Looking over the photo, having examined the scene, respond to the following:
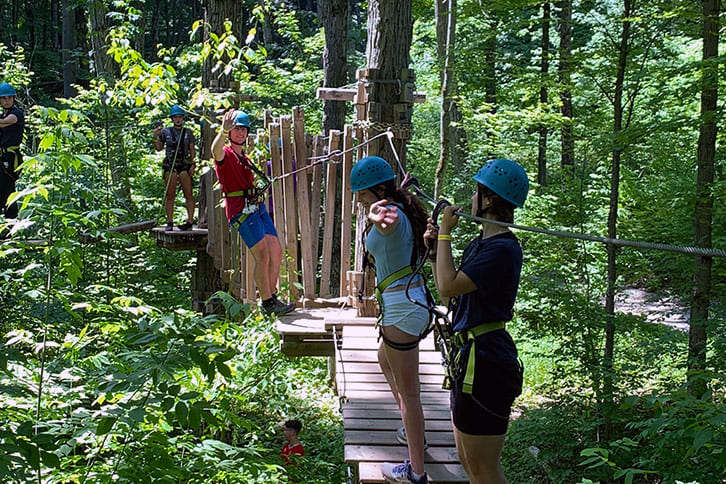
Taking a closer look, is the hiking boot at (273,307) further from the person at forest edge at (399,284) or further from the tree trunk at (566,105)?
the tree trunk at (566,105)

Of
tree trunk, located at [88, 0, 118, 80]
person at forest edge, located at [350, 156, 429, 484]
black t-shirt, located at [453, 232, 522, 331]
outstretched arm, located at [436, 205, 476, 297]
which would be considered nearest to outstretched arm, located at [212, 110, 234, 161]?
person at forest edge, located at [350, 156, 429, 484]

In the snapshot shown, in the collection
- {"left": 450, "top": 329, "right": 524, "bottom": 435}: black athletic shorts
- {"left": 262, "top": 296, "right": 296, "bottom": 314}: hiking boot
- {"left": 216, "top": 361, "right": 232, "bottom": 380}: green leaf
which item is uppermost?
{"left": 216, "top": 361, "right": 232, "bottom": 380}: green leaf

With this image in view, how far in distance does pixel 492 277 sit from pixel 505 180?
386 mm

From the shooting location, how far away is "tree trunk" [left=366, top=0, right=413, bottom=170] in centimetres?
591

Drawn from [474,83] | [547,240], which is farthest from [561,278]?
[474,83]

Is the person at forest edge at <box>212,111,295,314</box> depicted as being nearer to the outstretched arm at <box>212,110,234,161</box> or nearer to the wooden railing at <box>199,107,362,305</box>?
the outstretched arm at <box>212,110,234,161</box>

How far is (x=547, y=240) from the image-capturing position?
8.45m

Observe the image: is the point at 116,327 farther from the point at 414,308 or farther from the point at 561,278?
the point at 561,278

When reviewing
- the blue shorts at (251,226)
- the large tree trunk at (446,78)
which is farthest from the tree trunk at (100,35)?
the blue shorts at (251,226)

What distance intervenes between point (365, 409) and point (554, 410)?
3473mm

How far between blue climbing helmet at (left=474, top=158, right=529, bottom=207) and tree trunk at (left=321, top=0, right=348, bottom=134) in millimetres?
8744

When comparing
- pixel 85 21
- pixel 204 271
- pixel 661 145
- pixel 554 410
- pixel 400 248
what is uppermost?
pixel 85 21

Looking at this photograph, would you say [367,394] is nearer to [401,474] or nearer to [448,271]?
[401,474]

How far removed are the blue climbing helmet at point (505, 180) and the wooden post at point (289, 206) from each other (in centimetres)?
356
